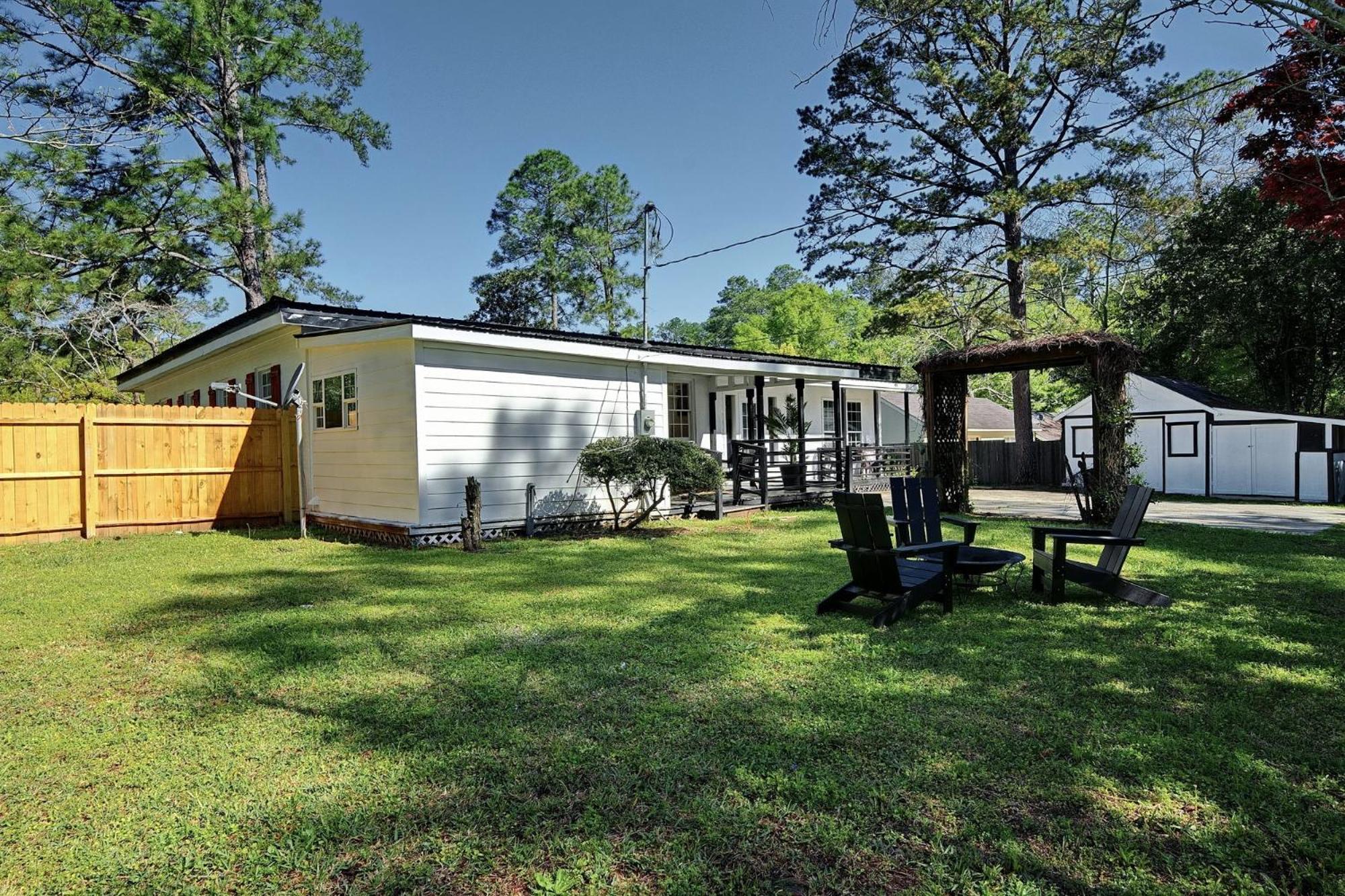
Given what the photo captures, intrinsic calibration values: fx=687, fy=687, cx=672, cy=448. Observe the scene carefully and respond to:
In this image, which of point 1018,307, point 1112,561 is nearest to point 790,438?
point 1018,307

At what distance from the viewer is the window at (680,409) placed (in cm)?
1441

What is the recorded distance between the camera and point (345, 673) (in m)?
3.97

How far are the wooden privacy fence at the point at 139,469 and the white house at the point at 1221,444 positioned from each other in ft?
52.9

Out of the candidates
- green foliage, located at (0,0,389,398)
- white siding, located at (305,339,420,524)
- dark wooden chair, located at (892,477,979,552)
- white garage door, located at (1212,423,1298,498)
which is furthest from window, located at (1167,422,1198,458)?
green foliage, located at (0,0,389,398)

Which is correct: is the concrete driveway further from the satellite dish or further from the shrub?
the satellite dish

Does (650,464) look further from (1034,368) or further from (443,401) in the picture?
(1034,368)

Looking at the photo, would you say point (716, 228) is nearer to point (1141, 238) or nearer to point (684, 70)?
point (684, 70)

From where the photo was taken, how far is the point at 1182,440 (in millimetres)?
18016

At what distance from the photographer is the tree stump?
8719 mm

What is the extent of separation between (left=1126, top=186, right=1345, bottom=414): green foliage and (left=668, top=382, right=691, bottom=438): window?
50.5 feet

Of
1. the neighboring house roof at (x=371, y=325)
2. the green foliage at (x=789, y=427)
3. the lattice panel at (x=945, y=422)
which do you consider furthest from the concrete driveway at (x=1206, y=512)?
the neighboring house roof at (x=371, y=325)

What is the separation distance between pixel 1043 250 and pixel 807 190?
6625 millimetres

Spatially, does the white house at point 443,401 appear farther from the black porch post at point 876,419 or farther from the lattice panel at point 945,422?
the black porch post at point 876,419

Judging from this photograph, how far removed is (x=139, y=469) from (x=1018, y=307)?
19.9 m
